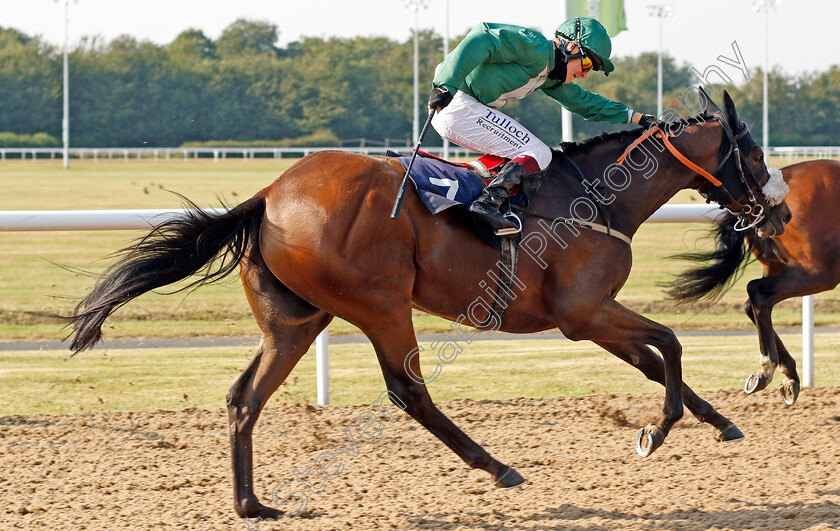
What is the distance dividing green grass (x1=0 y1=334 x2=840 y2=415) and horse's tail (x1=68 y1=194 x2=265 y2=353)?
1.94m

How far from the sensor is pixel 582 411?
5.23 meters

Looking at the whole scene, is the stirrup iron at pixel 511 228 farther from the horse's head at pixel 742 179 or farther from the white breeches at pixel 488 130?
the horse's head at pixel 742 179

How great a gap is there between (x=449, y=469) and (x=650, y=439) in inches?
35.6

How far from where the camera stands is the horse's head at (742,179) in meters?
4.15

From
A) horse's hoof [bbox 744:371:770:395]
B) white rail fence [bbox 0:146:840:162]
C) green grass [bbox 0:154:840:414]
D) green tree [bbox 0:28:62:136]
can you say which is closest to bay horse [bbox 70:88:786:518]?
green grass [bbox 0:154:840:414]

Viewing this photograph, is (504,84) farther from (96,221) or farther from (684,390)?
(96,221)

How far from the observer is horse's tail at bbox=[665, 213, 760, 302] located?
575 centimetres

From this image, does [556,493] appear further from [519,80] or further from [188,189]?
[188,189]

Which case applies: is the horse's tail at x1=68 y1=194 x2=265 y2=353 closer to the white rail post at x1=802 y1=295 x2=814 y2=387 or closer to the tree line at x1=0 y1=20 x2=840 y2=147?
the white rail post at x1=802 y1=295 x2=814 y2=387

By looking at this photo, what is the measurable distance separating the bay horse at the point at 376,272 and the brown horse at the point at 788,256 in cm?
182

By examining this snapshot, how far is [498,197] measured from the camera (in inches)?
145

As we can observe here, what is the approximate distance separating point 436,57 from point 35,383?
1386 inches

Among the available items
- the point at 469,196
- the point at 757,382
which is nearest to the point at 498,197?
the point at 469,196

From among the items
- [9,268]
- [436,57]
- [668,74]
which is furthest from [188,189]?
[668,74]
